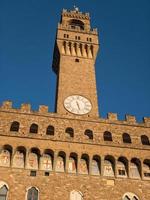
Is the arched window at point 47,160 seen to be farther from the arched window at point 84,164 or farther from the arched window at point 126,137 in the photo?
the arched window at point 126,137

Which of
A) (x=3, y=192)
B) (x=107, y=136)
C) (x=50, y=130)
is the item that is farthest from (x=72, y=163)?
(x=3, y=192)

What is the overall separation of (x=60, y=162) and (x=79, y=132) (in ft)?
8.27

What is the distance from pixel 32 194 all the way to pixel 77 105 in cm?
800

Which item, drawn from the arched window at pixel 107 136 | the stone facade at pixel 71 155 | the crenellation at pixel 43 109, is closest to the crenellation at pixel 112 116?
the stone facade at pixel 71 155

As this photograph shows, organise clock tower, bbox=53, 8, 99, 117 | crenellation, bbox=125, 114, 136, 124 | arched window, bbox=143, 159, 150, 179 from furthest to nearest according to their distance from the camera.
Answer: clock tower, bbox=53, 8, 99, 117
crenellation, bbox=125, 114, 136, 124
arched window, bbox=143, 159, 150, 179

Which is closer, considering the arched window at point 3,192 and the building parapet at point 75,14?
the arched window at point 3,192

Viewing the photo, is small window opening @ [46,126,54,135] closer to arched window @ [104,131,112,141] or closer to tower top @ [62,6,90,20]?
arched window @ [104,131,112,141]

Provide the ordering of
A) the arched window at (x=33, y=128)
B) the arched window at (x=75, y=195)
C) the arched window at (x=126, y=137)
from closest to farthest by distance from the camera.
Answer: the arched window at (x=75, y=195) → the arched window at (x=33, y=128) → the arched window at (x=126, y=137)

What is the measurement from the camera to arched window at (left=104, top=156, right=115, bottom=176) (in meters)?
22.7

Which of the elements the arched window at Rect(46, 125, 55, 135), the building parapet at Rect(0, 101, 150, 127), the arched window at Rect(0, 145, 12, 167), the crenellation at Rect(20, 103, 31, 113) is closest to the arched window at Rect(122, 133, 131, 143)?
the building parapet at Rect(0, 101, 150, 127)

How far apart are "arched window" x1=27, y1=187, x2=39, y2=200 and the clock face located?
6.91 metres

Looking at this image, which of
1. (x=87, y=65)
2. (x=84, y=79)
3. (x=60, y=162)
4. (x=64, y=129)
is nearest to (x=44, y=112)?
(x=64, y=129)

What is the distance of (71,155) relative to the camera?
2280cm

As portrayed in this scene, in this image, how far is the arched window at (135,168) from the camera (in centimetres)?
2289
